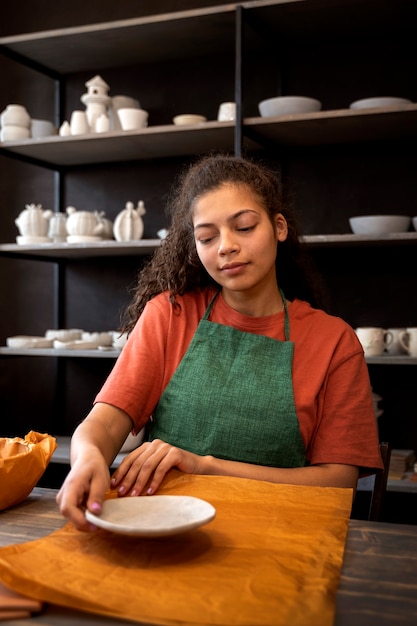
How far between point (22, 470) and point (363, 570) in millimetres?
531

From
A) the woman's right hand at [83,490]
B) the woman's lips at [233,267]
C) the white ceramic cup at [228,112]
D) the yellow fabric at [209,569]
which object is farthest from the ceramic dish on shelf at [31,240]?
the yellow fabric at [209,569]

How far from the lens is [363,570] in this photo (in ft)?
2.76

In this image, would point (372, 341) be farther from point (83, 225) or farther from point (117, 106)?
point (117, 106)

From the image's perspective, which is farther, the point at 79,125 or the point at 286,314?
the point at 79,125

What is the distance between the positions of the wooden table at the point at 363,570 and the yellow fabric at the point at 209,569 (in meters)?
0.01

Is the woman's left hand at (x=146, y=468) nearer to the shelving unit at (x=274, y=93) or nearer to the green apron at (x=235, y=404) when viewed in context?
the green apron at (x=235, y=404)

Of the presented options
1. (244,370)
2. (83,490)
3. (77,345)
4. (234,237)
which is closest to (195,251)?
(234,237)

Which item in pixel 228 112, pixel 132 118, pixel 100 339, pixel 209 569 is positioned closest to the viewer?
pixel 209 569

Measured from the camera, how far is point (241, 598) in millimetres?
721

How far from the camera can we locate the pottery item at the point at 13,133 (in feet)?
9.89

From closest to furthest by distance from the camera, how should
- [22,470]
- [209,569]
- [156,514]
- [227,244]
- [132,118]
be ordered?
[209,569]
[156,514]
[22,470]
[227,244]
[132,118]

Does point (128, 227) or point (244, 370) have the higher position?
point (128, 227)

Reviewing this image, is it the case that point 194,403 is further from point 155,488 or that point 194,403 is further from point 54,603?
point 54,603

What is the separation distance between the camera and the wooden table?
28.2 inches
